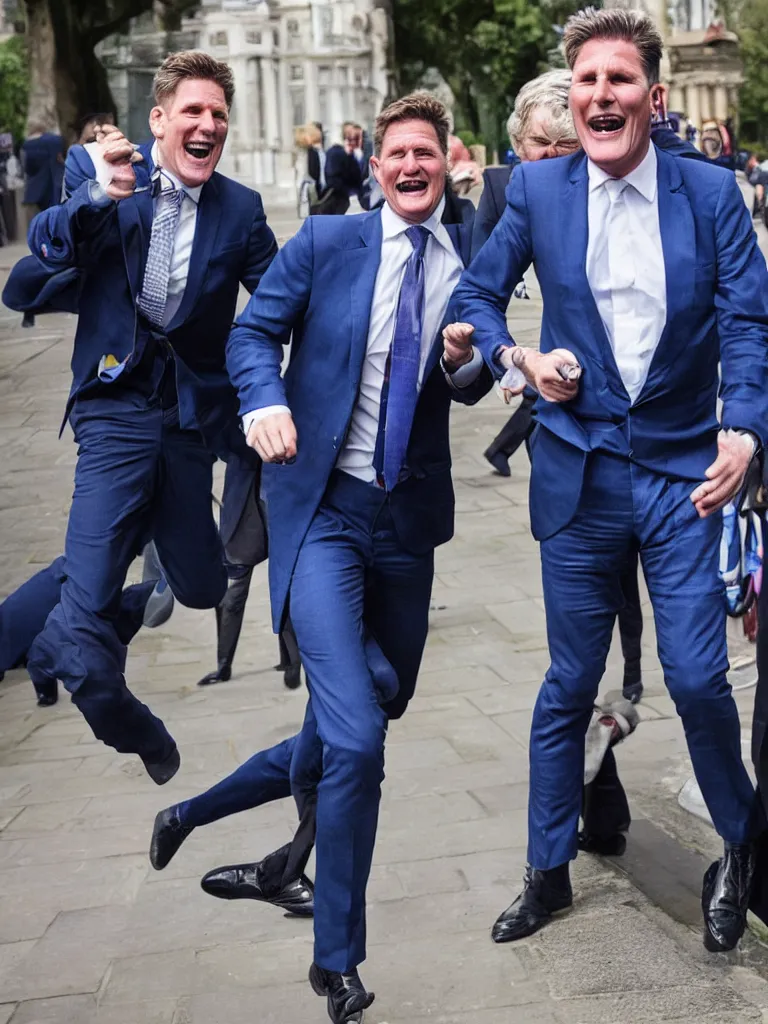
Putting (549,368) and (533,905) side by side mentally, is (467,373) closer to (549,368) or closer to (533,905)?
(549,368)

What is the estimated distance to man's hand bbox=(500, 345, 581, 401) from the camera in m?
4.54

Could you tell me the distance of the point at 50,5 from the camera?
119 feet

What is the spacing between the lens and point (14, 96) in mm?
43188

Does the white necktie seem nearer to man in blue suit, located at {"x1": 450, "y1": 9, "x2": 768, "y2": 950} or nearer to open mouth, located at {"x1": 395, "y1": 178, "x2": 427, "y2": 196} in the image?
man in blue suit, located at {"x1": 450, "y1": 9, "x2": 768, "y2": 950}

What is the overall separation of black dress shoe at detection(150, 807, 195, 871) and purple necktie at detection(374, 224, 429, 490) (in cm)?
133

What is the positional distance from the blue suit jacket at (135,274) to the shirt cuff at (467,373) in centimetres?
95

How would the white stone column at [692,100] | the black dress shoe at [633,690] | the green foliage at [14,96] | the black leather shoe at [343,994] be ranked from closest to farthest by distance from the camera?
1. the black leather shoe at [343,994]
2. the black dress shoe at [633,690]
3. the white stone column at [692,100]
4. the green foliage at [14,96]

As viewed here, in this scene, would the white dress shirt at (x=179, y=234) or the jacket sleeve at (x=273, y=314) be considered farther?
the white dress shirt at (x=179, y=234)

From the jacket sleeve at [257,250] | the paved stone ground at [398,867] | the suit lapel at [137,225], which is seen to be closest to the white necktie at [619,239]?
the jacket sleeve at [257,250]

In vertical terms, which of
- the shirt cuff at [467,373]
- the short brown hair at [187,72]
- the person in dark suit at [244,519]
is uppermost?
the short brown hair at [187,72]

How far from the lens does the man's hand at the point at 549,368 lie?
14.9 feet

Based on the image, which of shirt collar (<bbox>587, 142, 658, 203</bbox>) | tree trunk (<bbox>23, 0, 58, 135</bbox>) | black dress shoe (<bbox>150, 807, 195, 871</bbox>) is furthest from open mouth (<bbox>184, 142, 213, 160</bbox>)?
tree trunk (<bbox>23, 0, 58, 135</bbox>)

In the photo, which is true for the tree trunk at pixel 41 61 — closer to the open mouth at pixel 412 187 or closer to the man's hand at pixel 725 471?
→ the open mouth at pixel 412 187

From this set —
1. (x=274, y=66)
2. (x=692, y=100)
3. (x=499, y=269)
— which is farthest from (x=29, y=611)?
(x=274, y=66)
